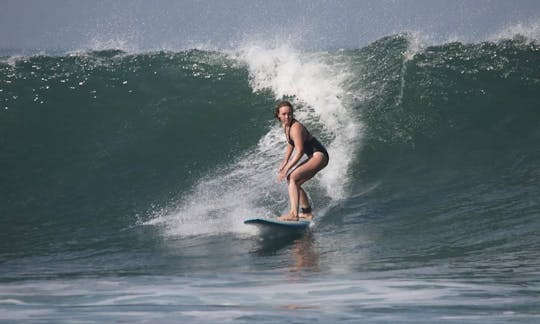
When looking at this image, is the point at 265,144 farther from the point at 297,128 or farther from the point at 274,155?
the point at 297,128

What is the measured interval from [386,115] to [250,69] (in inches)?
139

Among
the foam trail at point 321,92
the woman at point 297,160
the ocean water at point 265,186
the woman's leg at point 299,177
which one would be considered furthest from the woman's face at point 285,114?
the foam trail at point 321,92

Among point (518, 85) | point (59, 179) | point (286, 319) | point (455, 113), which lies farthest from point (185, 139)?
point (286, 319)

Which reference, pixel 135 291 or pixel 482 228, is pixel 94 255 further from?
pixel 482 228


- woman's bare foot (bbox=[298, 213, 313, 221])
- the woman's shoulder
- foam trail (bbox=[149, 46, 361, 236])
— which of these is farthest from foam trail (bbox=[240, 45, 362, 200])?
the woman's shoulder

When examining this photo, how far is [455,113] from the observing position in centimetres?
1248

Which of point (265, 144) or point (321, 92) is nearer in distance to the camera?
point (265, 144)

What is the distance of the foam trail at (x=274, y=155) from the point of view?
32.2 feet

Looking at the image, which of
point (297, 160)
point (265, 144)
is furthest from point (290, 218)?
point (265, 144)

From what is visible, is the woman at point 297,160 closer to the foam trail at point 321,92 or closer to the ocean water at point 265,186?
the ocean water at point 265,186

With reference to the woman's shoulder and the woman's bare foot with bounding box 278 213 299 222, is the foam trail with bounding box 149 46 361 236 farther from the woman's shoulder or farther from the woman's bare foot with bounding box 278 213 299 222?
the woman's shoulder

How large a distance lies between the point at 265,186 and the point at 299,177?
1611 millimetres

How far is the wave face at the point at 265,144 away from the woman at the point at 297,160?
1.36 feet

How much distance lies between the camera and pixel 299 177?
29.4ft
